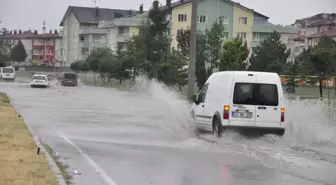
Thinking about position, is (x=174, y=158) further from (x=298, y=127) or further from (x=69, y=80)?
(x=69, y=80)

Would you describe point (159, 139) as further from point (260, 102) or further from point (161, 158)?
point (161, 158)

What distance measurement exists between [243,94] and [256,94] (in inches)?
14.2

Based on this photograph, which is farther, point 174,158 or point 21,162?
point 174,158

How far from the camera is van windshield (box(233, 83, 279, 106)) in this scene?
17.7 m

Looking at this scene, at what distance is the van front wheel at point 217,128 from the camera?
58.4 ft

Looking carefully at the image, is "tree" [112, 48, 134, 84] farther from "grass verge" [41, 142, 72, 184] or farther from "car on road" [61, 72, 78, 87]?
"grass verge" [41, 142, 72, 184]

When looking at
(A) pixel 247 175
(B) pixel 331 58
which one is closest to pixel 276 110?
(A) pixel 247 175

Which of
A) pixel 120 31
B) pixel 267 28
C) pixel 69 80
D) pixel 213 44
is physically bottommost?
pixel 69 80

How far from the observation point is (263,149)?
16.1m

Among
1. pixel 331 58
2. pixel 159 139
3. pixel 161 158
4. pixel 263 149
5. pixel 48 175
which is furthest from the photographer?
pixel 331 58

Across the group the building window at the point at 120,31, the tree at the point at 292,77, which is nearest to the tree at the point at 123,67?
the tree at the point at 292,77

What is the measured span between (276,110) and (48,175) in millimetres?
8777

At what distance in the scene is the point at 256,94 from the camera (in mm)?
17812

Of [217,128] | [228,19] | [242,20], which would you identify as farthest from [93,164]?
[242,20]
